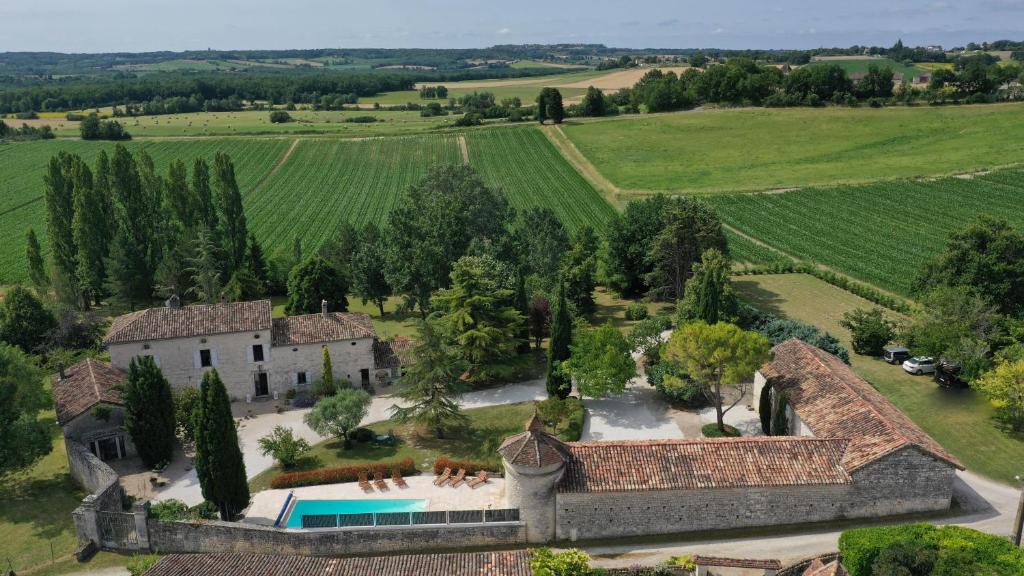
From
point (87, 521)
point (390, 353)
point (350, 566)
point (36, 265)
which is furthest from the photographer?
point (36, 265)

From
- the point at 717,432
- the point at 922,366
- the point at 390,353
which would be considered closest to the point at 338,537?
the point at 390,353

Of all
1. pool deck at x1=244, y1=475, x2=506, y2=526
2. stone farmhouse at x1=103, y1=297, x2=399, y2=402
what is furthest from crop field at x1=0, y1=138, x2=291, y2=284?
pool deck at x1=244, y1=475, x2=506, y2=526

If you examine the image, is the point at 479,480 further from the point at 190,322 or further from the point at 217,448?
the point at 190,322

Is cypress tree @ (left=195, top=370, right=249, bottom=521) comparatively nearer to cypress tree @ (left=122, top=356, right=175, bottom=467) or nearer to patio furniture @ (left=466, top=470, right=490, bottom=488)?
cypress tree @ (left=122, top=356, right=175, bottom=467)

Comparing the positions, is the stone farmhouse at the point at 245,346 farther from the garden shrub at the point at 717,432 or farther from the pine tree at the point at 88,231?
the garden shrub at the point at 717,432

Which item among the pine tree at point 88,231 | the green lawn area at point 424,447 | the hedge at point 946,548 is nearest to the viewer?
the hedge at point 946,548

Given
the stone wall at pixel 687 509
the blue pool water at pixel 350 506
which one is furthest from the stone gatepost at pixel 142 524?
the stone wall at pixel 687 509

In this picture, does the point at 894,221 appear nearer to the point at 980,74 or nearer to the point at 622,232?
the point at 622,232
